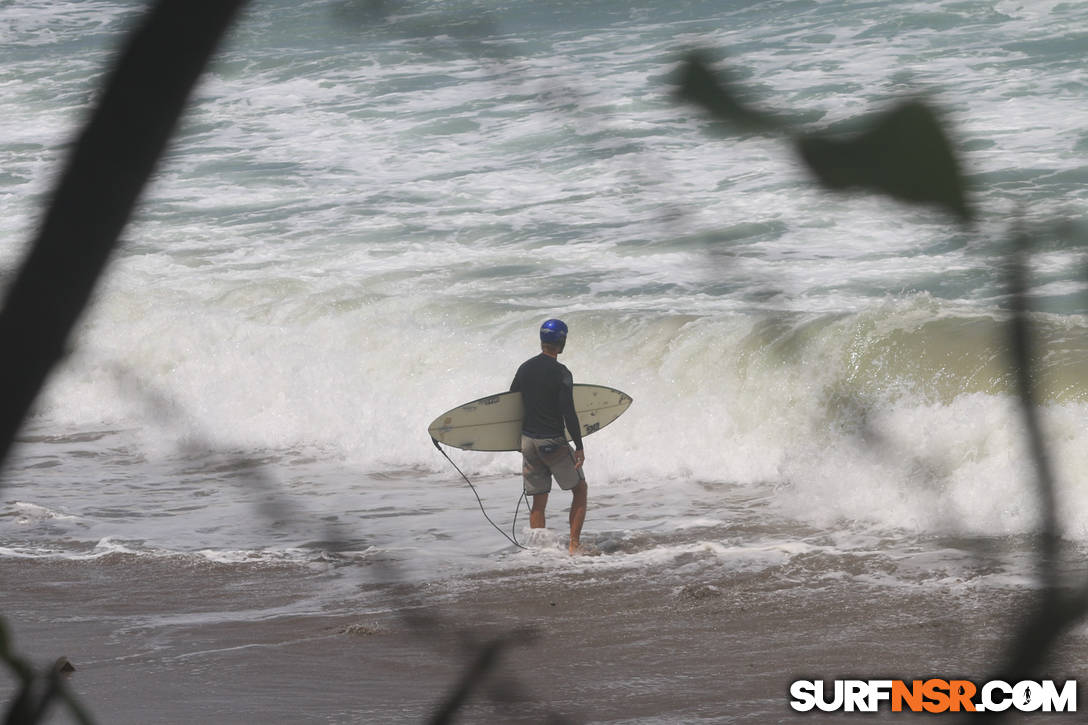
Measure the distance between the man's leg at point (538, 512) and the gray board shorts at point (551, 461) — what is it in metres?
0.07

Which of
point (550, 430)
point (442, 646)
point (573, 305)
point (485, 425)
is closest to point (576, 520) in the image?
point (550, 430)

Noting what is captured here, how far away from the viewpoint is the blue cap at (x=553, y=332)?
360 inches

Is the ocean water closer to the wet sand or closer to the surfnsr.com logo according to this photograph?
the wet sand

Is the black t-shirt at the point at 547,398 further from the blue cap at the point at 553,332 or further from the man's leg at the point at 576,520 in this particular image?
the man's leg at the point at 576,520

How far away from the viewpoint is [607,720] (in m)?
6.05

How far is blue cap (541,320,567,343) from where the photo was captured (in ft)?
30.0

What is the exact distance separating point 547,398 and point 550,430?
0.23 meters

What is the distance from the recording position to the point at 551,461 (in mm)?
9352

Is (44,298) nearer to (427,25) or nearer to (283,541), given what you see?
(427,25)

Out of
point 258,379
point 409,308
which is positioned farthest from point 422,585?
point 409,308

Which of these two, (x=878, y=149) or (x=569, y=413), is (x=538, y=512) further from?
(x=878, y=149)

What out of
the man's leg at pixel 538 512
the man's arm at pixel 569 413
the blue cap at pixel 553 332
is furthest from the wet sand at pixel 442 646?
the blue cap at pixel 553 332

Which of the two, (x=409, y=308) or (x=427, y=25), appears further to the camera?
(x=409, y=308)

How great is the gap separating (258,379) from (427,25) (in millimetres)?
14865
